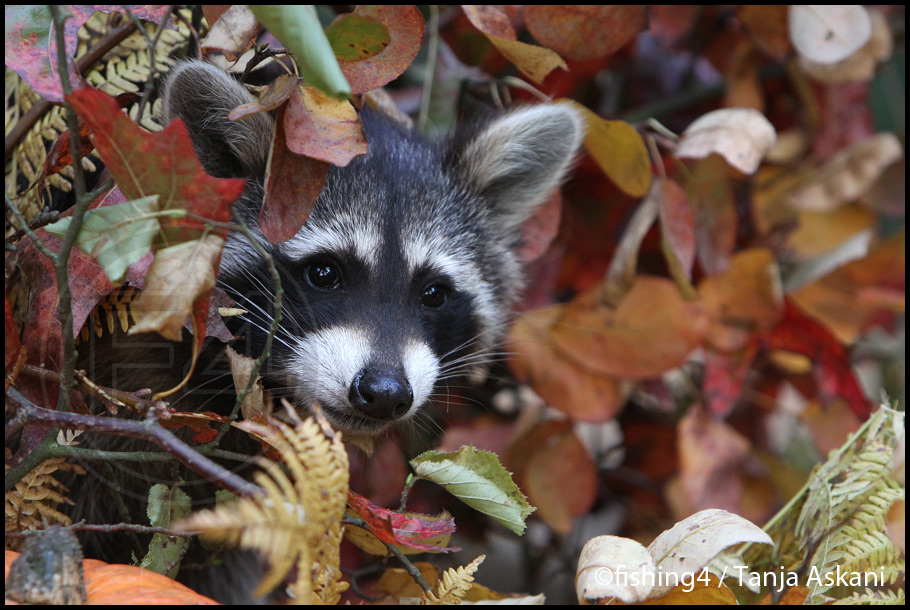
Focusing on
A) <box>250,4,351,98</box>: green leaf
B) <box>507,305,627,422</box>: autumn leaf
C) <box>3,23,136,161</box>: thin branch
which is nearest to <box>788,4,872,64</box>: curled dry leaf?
<box>507,305,627,422</box>: autumn leaf

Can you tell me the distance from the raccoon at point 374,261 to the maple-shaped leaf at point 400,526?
491 mm

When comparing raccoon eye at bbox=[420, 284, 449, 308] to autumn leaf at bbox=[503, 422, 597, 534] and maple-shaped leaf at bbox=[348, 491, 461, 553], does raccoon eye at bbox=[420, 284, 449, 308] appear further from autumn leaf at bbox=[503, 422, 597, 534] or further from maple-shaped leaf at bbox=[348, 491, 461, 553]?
maple-shaped leaf at bbox=[348, 491, 461, 553]

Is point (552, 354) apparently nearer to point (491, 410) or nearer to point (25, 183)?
point (491, 410)

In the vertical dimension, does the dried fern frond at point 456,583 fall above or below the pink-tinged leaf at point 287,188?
A: below

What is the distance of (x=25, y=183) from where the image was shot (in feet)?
7.15

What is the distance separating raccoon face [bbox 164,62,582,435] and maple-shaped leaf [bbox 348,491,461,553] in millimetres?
490

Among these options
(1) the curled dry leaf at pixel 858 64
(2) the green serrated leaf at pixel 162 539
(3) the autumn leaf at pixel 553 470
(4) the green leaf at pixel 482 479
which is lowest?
(3) the autumn leaf at pixel 553 470

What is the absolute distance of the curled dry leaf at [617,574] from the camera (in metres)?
1.29

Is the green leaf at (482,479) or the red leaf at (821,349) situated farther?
the red leaf at (821,349)

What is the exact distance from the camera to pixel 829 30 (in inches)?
97.1

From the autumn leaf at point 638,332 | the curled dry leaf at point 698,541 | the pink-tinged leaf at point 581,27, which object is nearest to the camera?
the curled dry leaf at point 698,541

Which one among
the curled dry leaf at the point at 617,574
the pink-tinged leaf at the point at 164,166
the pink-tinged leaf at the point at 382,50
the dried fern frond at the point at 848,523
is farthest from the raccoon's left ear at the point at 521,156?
the curled dry leaf at the point at 617,574

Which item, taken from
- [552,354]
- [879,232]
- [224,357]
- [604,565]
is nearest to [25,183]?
[224,357]

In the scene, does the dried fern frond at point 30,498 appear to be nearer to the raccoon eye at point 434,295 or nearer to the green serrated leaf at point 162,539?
the green serrated leaf at point 162,539
